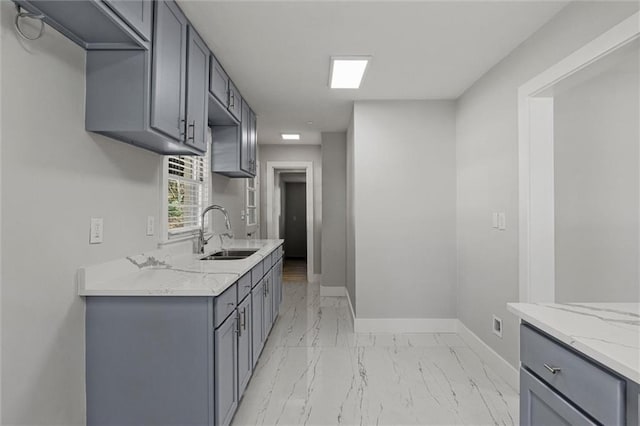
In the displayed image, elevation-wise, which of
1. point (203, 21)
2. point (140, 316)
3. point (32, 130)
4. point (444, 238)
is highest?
point (203, 21)

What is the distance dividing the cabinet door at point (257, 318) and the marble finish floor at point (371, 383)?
22cm

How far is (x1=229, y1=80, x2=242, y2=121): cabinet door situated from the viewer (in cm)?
312

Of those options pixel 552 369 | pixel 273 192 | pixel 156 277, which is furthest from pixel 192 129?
pixel 273 192

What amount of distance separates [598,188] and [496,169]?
709mm

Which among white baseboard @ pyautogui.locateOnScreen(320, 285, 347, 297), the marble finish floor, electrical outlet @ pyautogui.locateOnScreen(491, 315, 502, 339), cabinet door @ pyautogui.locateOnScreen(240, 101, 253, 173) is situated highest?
cabinet door @ pyautogui.locateOnScreen(240, 101, 253, 173)

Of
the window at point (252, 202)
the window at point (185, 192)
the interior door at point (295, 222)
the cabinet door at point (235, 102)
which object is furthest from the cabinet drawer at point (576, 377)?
the interior door at point (295, 222)

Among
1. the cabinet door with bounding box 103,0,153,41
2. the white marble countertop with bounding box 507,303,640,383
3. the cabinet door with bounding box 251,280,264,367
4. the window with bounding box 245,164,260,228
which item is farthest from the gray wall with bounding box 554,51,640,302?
the window with bounding box 245,164,260,228

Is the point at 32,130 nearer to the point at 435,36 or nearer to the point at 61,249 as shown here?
the point at 61,249

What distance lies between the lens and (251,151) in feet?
13.1

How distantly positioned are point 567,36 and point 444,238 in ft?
6.96

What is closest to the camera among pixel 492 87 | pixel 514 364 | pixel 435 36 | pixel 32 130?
pixel 32 130

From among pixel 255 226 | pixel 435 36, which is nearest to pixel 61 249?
pixel 435 36

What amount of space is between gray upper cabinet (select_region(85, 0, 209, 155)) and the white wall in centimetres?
207

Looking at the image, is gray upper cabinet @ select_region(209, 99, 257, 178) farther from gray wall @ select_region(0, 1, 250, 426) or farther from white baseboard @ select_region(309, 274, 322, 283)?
white baseboard @ select_region(309, 274, 322, 283)
